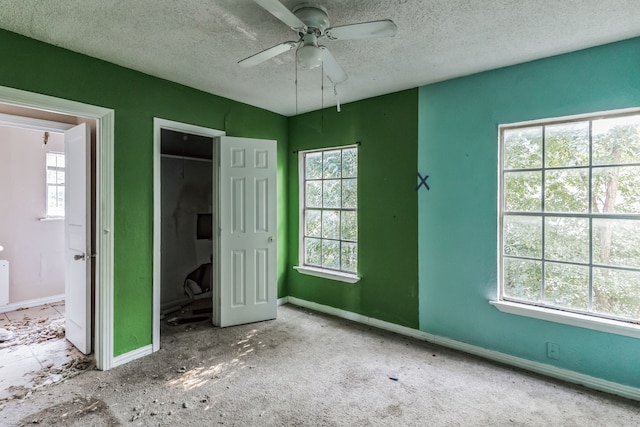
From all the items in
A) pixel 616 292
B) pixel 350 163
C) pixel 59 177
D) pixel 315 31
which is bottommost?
pixel 616 292

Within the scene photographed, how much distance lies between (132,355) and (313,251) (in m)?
2.22

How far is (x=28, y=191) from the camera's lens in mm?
4172

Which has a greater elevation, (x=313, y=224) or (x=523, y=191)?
(x=523, y=191)

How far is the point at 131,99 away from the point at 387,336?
10.7 feet

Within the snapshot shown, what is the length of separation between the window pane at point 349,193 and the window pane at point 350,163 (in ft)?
0.24

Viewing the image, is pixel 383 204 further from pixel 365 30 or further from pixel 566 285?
pixel 365 30

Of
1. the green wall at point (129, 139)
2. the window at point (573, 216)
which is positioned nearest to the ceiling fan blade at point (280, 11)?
the green wall at point (129, 139)

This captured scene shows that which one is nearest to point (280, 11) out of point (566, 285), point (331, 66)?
point (331, 66)

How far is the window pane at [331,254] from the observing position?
393 centimetres

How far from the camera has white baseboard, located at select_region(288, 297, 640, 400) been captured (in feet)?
7.30

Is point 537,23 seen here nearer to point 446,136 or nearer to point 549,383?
point 446,136

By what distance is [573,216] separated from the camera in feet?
8.06

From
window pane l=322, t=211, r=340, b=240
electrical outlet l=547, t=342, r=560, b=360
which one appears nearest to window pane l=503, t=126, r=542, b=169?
electrical outlet l=547, t=342, r=560, b=360

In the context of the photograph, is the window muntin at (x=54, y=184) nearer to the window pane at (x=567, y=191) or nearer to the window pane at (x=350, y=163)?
the window pane at (x=350, y=163)
